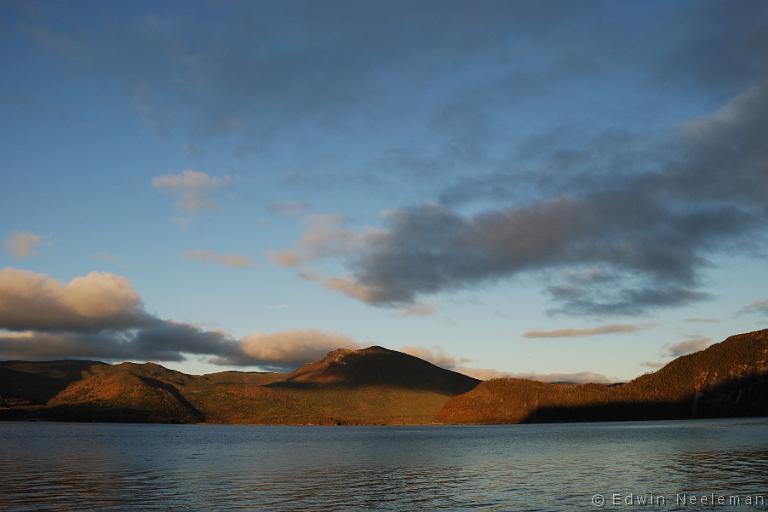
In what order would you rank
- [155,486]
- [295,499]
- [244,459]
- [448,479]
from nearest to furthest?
[295,499] < [155,486] < [448,479] < [244,459]

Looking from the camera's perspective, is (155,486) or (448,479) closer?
(155,486)

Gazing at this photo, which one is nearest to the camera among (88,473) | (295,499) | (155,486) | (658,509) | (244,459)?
(658,509)

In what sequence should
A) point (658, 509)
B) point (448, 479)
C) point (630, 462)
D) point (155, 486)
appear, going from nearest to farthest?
point (658, 509), point (155, 486), point (448, 479), point (630, 462)

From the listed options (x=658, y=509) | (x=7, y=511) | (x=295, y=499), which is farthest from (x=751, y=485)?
(x=7, y=511)

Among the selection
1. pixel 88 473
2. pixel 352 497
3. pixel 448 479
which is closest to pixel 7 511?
pixel 352 497

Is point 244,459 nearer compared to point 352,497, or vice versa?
point 352,497

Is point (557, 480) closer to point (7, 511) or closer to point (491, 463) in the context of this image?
point (491, 463)

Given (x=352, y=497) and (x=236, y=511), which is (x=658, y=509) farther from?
(x=236, y=511)

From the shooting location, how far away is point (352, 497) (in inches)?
2790

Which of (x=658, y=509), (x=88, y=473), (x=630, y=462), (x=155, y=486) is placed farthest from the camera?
(x=630, y=462)

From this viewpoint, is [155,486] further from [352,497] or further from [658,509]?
[658,509]

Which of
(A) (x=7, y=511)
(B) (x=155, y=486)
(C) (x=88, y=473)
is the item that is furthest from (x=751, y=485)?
(C) (x=88, y=473)

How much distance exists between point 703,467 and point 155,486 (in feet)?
247

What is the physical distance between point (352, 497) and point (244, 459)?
6842cm
